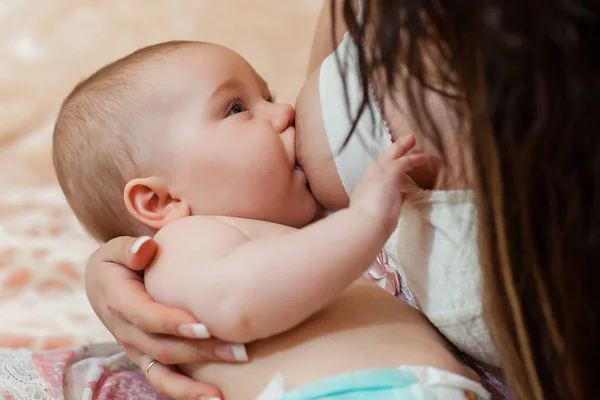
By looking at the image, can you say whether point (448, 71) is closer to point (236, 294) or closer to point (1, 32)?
point (236, 294)

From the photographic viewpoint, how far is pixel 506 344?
589 millimetres

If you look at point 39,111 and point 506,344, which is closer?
point 506,344

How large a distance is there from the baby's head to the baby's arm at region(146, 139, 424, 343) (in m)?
0.12

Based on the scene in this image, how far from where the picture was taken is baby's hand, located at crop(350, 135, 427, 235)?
2.15 ft

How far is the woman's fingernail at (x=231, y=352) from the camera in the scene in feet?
2.24

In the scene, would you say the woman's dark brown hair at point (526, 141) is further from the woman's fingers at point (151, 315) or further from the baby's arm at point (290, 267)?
the woman's fingers at point (151, 315)

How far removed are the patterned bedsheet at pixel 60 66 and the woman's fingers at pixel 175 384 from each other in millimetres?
297

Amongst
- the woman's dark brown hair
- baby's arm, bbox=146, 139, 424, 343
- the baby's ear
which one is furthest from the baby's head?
the woman's dark brown hair

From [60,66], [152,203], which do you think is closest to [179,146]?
[152,203]

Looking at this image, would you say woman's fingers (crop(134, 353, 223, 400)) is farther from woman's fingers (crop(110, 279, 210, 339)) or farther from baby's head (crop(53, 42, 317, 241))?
baby's head (crop(53, 42, 317, 241))

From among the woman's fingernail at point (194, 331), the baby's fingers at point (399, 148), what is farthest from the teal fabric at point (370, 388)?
the baby's fingers at point (399, 148)

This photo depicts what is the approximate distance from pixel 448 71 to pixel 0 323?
77 centimetres

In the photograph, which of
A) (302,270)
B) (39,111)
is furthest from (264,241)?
(39,111)

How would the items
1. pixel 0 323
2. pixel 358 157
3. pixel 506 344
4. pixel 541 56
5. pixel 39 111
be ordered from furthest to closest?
pixel 39 111 → pixel 0 323 → pixel 358 157 → pixel 506 344 → pixel 541 56
